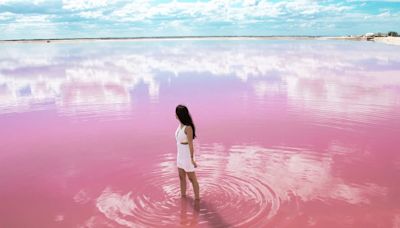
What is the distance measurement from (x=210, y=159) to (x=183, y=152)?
2.86 metres

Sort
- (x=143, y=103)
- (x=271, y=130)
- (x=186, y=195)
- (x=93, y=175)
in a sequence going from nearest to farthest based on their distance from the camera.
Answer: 1. (x=186, y=195)
2. (x=93, y=175)
3. (x=271, y=130)
4. (x=143, y=103)

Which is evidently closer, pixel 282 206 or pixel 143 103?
pixel 282 206

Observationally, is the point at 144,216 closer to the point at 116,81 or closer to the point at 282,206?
the point at 282,206

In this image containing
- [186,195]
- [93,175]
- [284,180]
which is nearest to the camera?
[186,195]

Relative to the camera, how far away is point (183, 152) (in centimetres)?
692

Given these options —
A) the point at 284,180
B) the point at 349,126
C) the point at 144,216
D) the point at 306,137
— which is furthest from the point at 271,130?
the point at 144,216

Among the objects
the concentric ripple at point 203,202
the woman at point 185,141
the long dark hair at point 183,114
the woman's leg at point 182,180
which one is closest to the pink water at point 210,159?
the concentric ripple at point 203,202

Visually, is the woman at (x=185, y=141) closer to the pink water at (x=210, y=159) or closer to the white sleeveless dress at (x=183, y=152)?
the white sleeveless dress at (x=183, y=152)

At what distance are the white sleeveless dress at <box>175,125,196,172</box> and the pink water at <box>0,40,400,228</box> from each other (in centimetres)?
73

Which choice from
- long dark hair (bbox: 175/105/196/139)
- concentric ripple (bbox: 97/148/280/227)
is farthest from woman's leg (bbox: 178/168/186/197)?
long dark hair (bbox: 175/105/196/139)

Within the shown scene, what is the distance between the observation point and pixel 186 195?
25.0ft

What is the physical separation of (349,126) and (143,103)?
26.7 feet

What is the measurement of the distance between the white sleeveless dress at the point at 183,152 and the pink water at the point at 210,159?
734mm

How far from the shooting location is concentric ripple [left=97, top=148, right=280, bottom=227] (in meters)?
6.73
